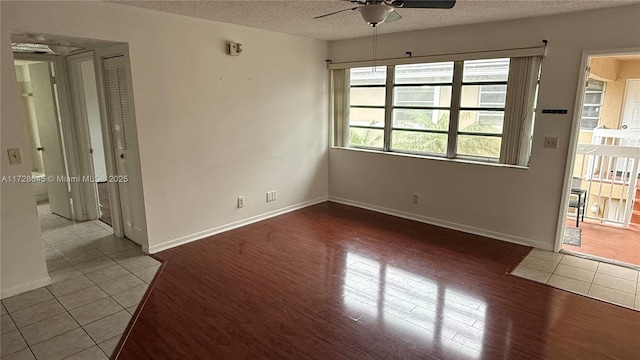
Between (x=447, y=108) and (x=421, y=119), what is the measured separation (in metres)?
0.38

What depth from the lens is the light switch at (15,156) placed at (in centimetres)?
285

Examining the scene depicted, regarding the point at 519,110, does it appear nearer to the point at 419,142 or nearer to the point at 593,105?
the point at 419,142

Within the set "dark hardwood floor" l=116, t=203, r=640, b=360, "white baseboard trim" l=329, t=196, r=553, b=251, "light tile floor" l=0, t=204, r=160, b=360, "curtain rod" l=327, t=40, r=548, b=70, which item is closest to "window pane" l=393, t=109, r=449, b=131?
"curtain rod" l=327, t=40, r=548, b=70

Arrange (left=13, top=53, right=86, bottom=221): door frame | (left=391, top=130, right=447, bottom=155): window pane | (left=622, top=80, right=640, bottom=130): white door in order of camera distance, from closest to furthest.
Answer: (left=13, top=53, right=86, bottom=221): door frame
(left=391, top=130, right=447, bottom=155): window pane
(left=622, top=80, right=640, bottom=130): white door

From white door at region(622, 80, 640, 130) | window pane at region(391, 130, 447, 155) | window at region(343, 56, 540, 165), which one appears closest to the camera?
window at region(343, 56, 540, 165)

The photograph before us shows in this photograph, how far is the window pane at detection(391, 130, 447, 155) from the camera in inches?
185

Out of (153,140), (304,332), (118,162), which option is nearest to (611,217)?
(304,332)

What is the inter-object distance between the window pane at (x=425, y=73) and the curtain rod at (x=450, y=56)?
14cm

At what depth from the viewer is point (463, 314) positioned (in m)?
2.75

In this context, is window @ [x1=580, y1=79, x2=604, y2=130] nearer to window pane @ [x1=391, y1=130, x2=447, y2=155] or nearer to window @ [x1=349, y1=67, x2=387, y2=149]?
window pane @ [x1=391, y1=130, x2=447, y2=155]

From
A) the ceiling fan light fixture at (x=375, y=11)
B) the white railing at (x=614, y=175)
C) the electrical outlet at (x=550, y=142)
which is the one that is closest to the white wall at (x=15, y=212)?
the ceiling fan light fixture at (x=375, y=11)

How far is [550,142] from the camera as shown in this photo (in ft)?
12.3

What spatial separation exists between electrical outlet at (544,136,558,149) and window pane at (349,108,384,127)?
207 centimetres

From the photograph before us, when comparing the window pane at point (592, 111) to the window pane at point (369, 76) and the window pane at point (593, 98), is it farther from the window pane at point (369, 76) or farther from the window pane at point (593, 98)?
the window pane at point (369, 76)
